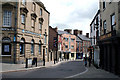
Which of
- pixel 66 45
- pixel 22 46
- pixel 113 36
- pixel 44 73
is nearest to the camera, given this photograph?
pixel 113 36

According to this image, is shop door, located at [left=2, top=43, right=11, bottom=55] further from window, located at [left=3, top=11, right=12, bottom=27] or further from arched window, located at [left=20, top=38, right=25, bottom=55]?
window, located at [left=3, top=11, right=12, bottom=27]

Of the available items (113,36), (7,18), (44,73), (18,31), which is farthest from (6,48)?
(113,36)

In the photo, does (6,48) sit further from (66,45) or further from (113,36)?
(66,45)

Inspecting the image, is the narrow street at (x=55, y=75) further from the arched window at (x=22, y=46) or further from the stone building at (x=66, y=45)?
the stone building at (x=66, y=45)

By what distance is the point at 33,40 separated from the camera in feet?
97.8

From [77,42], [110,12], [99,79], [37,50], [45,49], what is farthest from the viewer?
[77,42]

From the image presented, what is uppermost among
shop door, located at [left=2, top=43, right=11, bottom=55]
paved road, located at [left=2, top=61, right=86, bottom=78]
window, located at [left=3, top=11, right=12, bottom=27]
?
window, located at [left=3, top=11, right=12, bottom=27]

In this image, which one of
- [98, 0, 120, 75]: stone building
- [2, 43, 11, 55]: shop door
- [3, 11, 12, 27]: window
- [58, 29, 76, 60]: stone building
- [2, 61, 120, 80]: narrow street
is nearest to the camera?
[2, 61, 120, 80]: narrow street

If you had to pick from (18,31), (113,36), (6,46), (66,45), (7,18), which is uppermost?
(7,18)

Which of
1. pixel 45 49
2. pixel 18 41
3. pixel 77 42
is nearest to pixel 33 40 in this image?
pixel 18 41

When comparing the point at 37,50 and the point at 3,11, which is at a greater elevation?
the point at 3,11

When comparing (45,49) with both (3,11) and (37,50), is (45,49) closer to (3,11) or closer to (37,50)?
(37,50)

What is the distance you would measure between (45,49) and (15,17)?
14.6m

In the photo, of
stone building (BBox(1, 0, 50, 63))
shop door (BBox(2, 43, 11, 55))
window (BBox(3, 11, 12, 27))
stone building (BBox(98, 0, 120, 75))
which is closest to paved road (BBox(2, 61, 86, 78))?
stone building (BBox(98, 0, 120, 75))
